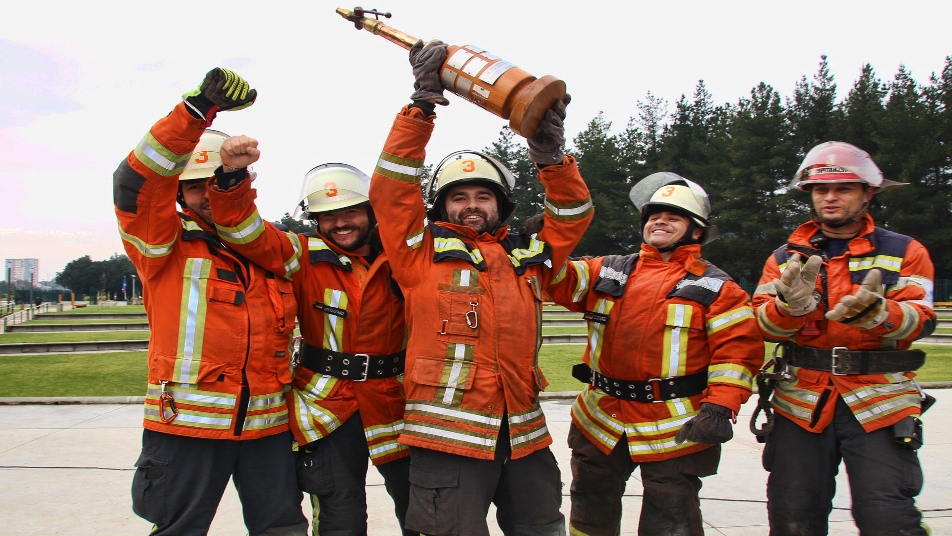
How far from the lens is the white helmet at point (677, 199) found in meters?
3.38

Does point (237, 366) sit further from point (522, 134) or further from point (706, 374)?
point (706, 374)

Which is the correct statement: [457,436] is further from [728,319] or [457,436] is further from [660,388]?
[728,319]

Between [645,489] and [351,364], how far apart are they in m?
1.42

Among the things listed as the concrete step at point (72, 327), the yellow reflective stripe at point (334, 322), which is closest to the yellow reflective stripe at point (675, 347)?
the yellow reflective stripe at point (334, 322)

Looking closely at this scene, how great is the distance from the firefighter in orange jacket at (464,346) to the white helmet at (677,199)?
60 centimetres

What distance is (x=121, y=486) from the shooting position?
15.2 feet

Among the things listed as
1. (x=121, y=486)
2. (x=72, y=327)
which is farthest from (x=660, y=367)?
(x=72, y=327)

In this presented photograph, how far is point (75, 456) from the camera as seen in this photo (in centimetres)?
536

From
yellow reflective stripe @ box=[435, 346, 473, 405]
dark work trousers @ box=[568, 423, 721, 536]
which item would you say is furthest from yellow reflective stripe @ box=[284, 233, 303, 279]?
dark work trousers @ box=[568, 423, 721, 536]

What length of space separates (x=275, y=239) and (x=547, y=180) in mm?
1179

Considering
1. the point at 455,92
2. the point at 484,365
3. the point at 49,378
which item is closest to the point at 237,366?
the point at 484,365

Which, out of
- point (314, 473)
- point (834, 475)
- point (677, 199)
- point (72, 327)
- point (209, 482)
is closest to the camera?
point (209, 482)

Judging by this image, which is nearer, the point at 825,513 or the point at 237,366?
the point at 237,366

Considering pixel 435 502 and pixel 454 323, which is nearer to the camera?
pixel 435 502
